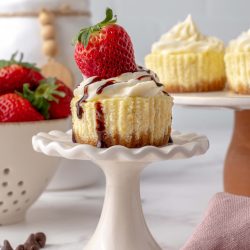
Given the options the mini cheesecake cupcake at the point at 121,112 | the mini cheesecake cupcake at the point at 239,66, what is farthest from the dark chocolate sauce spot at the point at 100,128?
the mini cheesecake cupcake at the point at 239,66

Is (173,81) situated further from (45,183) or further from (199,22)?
(199,22)

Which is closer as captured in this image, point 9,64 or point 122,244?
point 122,244

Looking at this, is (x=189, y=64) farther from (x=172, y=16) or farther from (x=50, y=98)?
(x=172, y=16)

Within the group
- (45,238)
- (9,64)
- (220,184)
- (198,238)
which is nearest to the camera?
(198,238)

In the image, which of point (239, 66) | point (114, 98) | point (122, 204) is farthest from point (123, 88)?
point (239, 66)

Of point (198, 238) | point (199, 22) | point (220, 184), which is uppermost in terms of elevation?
point (199, 22)

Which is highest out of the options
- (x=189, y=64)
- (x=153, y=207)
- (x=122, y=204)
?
(x=189, y=64)

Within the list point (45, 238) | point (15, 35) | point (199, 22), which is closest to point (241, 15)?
point (199, 22)
